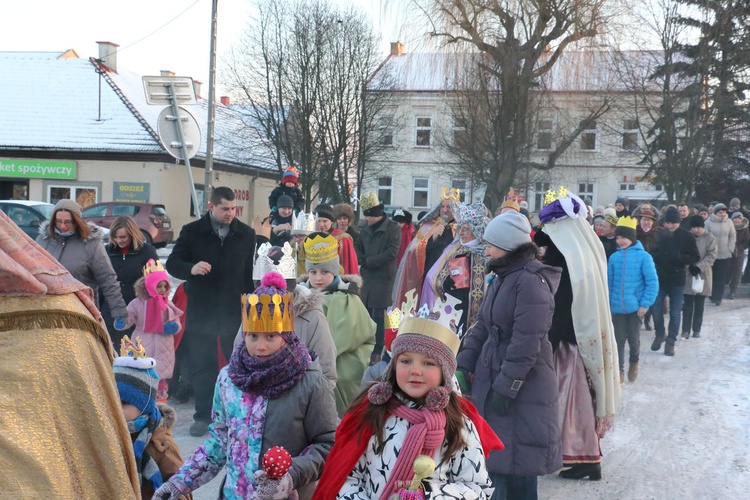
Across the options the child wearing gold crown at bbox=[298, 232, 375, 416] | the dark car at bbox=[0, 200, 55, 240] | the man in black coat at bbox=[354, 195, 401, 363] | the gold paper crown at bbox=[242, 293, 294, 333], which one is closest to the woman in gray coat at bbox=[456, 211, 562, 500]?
the child wearing gold crown at bbox=[298, 232, 375, 416]

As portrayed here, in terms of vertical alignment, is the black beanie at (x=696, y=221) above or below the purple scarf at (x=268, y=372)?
above

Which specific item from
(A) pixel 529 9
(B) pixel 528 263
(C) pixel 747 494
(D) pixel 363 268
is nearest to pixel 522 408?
(B) pixel 528 263

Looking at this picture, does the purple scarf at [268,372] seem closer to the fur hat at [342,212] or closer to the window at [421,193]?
the fur hat at [342,212]

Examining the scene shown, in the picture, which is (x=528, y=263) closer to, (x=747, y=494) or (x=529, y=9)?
(x=747, y=494)

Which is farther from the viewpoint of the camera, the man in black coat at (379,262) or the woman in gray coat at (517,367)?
the man in black coat at (379,262)

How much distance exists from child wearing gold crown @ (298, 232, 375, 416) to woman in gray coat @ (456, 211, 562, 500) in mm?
946

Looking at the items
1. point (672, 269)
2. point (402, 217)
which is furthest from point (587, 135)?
point (402, 217)

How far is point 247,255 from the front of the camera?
7.14 metres

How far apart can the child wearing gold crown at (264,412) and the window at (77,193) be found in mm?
29175

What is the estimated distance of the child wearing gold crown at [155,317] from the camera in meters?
7.23

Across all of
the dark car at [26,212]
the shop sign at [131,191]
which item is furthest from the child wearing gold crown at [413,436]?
the shop sign at [131,191]

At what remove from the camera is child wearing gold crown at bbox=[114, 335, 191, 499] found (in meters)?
3.43

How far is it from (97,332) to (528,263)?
10.6 ft

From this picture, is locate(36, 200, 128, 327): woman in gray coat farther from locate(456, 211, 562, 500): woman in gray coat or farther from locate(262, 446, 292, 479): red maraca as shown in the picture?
locate(262, 446, 292, 479): red maraca
